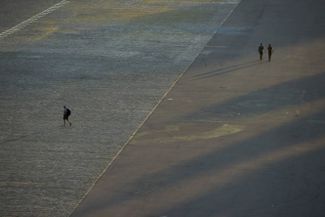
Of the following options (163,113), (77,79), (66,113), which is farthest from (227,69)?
(66,113)

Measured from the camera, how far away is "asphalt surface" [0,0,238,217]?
112ft

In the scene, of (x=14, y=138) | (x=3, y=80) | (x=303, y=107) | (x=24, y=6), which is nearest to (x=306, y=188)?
(x=303, y=107)

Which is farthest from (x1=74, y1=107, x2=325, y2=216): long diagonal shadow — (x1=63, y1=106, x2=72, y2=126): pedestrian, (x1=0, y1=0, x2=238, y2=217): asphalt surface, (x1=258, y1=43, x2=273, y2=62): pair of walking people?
(x1=258, y1=43, x2=273, y2=62): pair of walking people

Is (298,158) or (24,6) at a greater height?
(24,6)

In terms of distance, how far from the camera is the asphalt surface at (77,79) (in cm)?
3428

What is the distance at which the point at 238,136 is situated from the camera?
38500 mm

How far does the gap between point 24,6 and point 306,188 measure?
43.7 m

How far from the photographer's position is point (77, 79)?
48.4 metres

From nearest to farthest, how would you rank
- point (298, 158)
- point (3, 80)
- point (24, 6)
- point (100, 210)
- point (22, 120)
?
point (100, 210), point (298, 158), point (22, 120), point (3, 80), point (24, 6)

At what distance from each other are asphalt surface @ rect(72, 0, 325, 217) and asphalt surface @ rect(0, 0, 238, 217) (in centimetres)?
135

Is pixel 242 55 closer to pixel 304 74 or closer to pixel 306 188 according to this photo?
pixel 304 74

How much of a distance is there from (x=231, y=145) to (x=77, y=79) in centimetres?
1469

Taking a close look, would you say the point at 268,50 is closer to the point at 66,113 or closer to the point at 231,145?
the point at 231,145

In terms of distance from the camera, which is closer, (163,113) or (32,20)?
(163,113)
